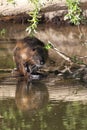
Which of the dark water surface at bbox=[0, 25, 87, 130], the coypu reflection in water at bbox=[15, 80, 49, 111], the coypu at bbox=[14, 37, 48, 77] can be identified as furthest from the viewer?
the coypu at bbox=[14, 37, 48, 77]

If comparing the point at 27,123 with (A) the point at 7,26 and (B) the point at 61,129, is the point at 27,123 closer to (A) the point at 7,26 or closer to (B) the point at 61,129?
(B) the point at 61,129

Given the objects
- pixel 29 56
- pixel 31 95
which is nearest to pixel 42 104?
pixel 31 95

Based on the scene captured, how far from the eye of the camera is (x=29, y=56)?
10.5 m

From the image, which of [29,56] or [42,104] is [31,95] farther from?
[29,56]

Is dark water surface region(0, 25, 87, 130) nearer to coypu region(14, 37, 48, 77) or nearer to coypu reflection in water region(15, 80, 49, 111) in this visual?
coypu reflection in water region(15, 80, 49, 111)

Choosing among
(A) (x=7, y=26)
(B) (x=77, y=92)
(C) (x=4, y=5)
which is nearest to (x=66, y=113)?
(B) (x=77, y=92)

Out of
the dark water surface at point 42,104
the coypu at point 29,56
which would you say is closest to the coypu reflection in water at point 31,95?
the dark water surface at point 42,104

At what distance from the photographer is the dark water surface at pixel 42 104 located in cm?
704

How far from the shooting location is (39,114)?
24.8 ft

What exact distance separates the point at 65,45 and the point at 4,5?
3.88 m

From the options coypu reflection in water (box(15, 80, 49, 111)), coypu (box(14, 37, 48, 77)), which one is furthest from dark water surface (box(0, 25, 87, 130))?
coypu (box(14, 37, 48, 77))

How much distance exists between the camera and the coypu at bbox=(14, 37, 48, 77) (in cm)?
1042

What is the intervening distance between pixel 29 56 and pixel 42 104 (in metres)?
2.42

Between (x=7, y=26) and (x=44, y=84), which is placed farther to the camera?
(x=7, y=26)
